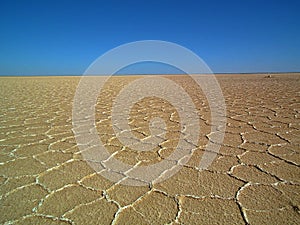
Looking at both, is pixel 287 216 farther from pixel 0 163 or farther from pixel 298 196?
pixel 0 163

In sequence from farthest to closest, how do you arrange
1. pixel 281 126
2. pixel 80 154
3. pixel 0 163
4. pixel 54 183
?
pixel 281 126
pixel 80 154
pixel 0 163
pixel 54 183

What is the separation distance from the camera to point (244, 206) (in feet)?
3.58

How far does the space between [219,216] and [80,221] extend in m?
0.60

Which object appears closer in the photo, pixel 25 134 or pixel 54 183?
pixel 54 183

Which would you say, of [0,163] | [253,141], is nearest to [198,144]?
[253,141]

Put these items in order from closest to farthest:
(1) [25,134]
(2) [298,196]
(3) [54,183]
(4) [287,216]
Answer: (4) [287,216] < (2) [298,196] < (3) [54,183] < (1) [25,134]

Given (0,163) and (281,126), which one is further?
(281,126)

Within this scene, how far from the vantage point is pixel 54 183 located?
1.34m

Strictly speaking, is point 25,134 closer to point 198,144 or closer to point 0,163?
point 0,163

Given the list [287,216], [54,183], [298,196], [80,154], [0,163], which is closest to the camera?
[287,216]

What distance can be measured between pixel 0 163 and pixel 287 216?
1711 millimetres

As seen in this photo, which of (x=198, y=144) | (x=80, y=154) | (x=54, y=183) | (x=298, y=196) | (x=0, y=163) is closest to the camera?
(x=298, y=196)

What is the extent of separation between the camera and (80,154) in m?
1.79

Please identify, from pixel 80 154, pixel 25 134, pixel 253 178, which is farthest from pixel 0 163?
pixel 253 178
